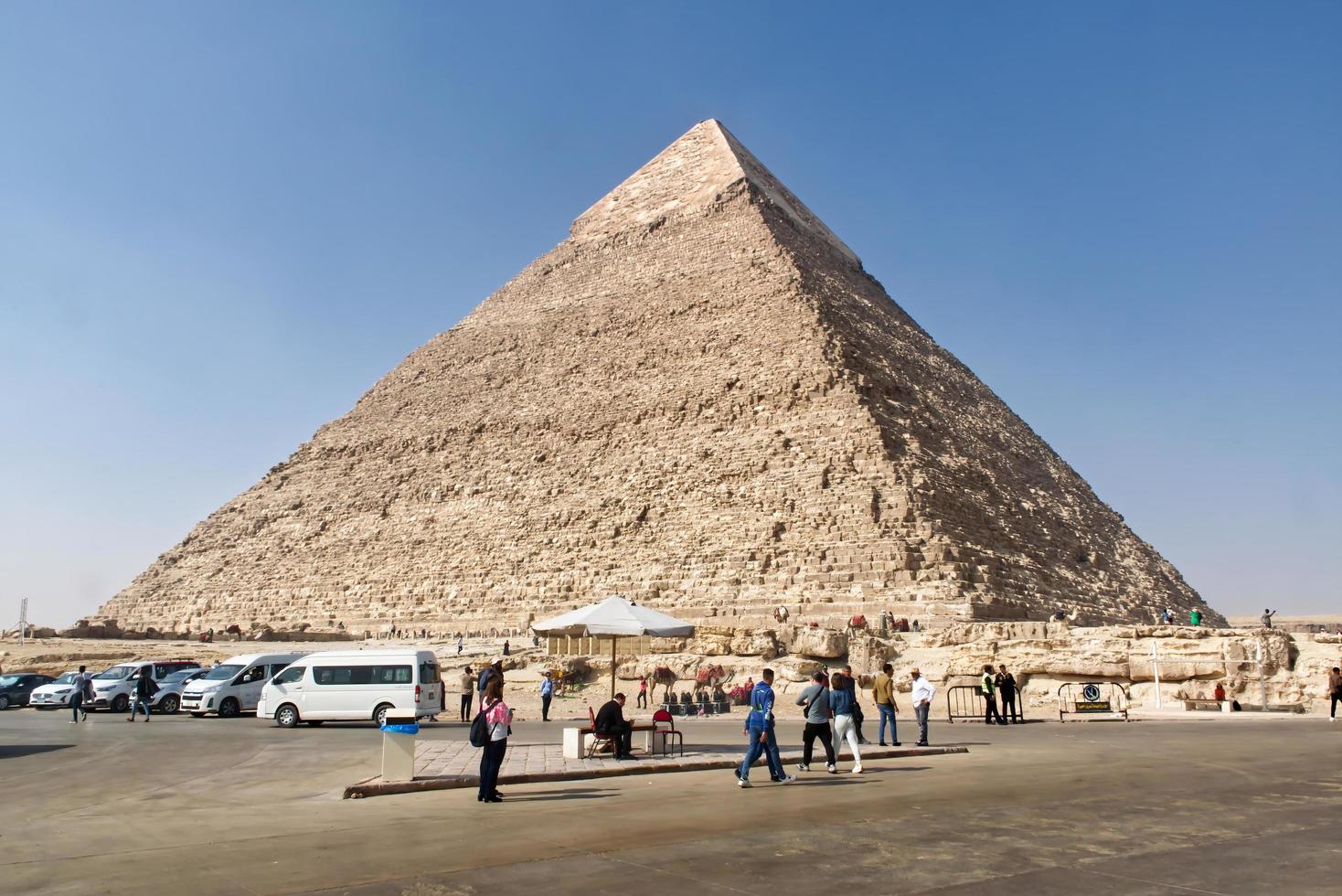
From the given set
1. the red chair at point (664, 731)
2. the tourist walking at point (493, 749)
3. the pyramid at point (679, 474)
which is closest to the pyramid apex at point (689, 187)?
the pyramid at point (679, 474)

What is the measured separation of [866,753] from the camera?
10766mm

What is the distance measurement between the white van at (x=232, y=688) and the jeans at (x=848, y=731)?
37.5 ft

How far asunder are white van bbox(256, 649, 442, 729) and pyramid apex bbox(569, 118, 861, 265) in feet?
128

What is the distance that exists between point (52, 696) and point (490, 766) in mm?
16577

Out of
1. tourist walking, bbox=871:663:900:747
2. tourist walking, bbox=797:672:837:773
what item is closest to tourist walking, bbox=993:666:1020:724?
tourist walking, bbox=871:663:900:747

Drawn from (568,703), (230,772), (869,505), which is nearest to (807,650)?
(568,703)

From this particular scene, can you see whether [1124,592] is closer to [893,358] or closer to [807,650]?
[893,358]

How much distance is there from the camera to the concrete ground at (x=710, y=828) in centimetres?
502

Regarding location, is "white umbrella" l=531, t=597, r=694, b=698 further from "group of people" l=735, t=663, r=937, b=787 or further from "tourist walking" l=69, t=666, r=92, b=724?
"tourist walking" l=69, t=666, r=92, b=724

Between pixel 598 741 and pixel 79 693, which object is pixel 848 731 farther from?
pixel 79 693

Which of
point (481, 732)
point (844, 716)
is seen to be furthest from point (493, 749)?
point (844, 716)

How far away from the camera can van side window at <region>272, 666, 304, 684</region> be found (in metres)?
15.7

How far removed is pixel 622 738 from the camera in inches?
405

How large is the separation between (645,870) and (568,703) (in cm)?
1465
